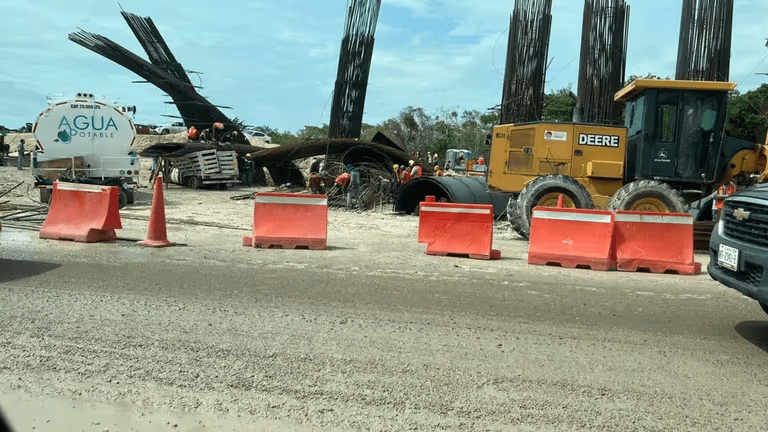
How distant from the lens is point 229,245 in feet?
37.8

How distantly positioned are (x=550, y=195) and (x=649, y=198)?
6.04 ft

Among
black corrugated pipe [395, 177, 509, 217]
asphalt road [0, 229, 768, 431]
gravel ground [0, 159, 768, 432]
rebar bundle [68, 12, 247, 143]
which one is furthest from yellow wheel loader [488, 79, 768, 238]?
rebar bundle [68, 12, 247, 143]

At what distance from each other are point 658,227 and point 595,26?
12159 mm

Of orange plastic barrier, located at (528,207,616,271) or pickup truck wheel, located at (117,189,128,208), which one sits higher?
orange plastic barrier, located at (528,207,616,271)

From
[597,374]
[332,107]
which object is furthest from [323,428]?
[332,107]

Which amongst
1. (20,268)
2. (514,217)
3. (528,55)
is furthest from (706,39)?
(20,268)

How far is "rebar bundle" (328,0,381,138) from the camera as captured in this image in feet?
85.4

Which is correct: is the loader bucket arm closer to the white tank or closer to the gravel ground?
the gravel ground

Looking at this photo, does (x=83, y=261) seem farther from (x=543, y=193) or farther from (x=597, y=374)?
(x=543, y=193)

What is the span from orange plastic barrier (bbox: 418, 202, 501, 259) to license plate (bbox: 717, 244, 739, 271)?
4.83 meters

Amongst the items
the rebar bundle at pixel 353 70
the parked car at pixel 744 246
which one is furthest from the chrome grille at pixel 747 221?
the rebar bundle at pixel 353 70

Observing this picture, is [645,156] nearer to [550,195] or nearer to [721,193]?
[721,193]

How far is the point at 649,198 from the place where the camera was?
1320 centimetres

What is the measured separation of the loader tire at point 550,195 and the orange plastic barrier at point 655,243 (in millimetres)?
3253
